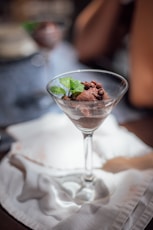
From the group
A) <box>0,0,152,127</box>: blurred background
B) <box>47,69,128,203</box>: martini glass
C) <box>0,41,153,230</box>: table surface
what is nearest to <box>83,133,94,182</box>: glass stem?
<box>47,69,128,203</box>: martini glass

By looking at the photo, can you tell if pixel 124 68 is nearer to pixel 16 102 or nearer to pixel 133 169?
pixel 16 102

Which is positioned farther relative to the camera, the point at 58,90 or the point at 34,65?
the point at 34,65

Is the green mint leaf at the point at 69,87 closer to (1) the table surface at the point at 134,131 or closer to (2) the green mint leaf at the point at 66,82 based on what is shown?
(2) the green mint leaf at the point at 66,82

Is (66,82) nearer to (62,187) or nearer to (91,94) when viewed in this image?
(91,94)

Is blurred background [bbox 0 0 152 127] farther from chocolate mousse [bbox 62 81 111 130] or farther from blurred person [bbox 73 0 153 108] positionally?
chocolate mousse [bbox 62 81 111 130]

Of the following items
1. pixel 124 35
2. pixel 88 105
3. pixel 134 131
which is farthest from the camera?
pixel 124 35

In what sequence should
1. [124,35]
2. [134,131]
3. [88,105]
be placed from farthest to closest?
[124,35] → [134,131] → [88,105]

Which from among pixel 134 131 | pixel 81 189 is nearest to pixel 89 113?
pixel 81 189

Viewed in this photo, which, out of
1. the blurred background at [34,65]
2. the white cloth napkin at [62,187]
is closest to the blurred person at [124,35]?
the blurred background at [34,65]
